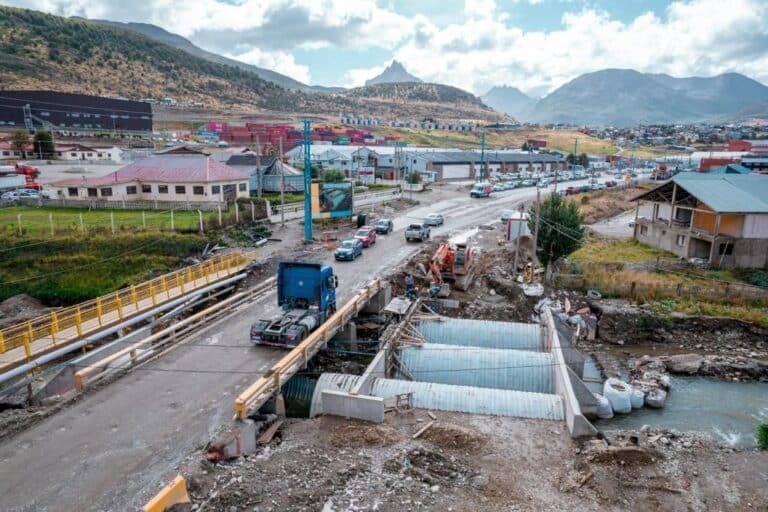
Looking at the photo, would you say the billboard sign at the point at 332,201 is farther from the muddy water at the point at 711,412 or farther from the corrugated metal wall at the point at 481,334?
the muddy water at the point at 711,412

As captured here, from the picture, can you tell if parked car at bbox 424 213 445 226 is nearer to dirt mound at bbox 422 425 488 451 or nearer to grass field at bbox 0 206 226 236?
grass field at bbox 0 206 226 236

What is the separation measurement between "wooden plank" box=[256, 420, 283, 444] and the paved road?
3.58 ft

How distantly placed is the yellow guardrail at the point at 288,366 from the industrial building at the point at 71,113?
101 meters

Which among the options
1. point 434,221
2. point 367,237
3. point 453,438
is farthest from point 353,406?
point 434,221

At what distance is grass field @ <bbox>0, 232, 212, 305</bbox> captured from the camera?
31938 millimetres

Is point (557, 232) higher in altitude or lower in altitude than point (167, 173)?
lower

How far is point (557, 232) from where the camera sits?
3200cm

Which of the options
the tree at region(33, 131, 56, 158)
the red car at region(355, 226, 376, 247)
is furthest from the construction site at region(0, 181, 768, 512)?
the tree at region(33, 131, 56, 158)

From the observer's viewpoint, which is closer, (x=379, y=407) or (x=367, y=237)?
(x=379, y=407)

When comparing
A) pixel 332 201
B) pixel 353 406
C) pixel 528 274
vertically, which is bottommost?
pixel 528 274

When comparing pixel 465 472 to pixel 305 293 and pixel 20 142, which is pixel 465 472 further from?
pixel 20 142

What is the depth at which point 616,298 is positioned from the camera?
30.3m

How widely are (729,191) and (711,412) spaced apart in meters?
25.2

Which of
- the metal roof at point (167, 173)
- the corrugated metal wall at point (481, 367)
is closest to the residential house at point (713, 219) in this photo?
the corrugated metal wall at point (481, 367)
